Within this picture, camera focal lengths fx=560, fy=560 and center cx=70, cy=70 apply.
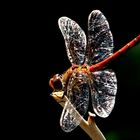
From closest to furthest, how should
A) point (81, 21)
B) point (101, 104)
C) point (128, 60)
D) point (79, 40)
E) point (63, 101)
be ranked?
point (63, 101) < point (101, 104) < point (79, 40) < point (128, 60) < point (81, 21)

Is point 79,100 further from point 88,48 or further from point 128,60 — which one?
point 128,60

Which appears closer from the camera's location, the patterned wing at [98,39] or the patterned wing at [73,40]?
the patterned wing at [73,40]

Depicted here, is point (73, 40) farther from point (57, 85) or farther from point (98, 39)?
point (57, 85)

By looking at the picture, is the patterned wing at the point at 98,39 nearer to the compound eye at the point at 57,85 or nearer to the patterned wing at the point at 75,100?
the patterned wing at the point at 75,100

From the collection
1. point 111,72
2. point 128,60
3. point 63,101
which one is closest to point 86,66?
point 111,72

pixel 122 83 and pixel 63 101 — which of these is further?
pixel 122 83

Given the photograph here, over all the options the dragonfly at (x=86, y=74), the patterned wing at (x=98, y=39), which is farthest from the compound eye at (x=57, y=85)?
the patterned wing at (x=98, y=39)

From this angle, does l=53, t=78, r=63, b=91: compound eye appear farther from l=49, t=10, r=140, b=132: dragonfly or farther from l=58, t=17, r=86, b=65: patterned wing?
l=58, t=17, r=86, b=65: patterned wing

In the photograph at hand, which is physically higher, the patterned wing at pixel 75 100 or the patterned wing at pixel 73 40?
the patterned wing at pixel 73 40
